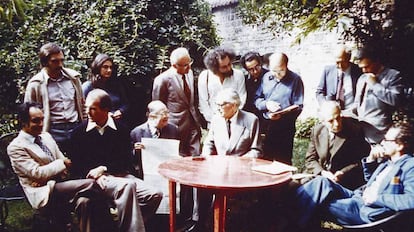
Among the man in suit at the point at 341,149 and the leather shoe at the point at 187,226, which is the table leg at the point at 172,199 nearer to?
the leather shoe at the point at 187,226

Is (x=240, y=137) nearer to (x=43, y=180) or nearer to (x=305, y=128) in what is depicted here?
(x=43, y=180)

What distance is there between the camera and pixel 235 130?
4.60 metres

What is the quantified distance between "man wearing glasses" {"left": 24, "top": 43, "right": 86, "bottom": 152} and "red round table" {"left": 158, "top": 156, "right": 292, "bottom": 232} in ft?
4.63

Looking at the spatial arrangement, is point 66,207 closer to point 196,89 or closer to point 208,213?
point 208,213

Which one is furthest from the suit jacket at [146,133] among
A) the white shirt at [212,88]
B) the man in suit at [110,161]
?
the white shirt at [212,88]

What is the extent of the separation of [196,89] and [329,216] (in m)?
2.49

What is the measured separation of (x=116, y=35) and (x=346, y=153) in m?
3.56

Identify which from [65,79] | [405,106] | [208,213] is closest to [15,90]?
[65,79]

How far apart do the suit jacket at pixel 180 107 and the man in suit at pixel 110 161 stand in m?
0.95

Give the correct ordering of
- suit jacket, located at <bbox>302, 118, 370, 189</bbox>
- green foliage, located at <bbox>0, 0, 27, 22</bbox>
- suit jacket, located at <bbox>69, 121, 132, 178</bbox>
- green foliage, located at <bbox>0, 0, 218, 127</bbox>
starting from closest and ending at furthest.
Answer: green foliage, located at <bbox>0, 0, 27, 22</bbox>
suit jacket, located at <bbox>69, 121, 132, 178</bbox>
suit jacket, located at <bbox>302, 118, 370, 189</bbox>
green foliage, located at <bbox>0, 0, 218, 127</bbox>

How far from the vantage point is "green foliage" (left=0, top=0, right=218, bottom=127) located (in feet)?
20.1

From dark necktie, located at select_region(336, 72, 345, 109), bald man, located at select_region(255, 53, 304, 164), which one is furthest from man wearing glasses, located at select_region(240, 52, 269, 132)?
dark necktie, located at select_region(336, 72, 345, 109)

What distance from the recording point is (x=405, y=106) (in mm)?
5145

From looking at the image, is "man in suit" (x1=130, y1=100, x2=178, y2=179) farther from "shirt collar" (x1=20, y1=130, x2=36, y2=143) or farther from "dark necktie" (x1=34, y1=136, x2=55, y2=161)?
"shirt collar" (x1=20, y1=130, x2=36, y2=143)
